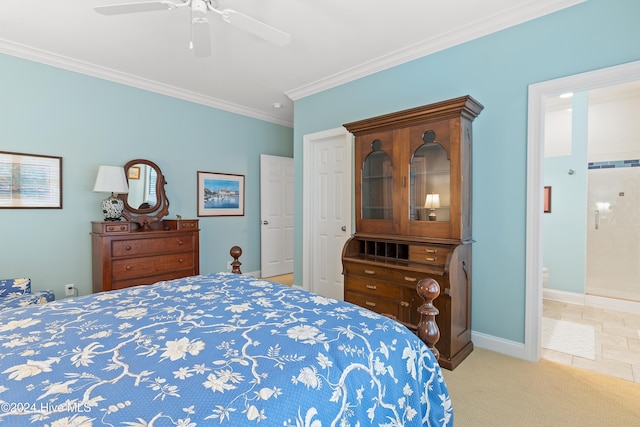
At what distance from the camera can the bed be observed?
77cm

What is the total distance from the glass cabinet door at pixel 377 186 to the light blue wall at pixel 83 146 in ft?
8.42

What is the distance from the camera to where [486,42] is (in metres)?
2.77

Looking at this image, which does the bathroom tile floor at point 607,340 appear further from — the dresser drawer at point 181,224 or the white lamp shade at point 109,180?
the white lamp shade at point 109,180

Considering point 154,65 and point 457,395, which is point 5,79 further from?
point 457,395

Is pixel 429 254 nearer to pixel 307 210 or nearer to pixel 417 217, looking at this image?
pixel 417 217

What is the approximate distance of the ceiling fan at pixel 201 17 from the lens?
1934 mm

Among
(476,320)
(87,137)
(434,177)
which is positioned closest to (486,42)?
(434,177)

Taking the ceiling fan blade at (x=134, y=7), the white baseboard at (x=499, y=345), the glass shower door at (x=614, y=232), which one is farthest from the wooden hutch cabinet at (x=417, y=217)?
the glass shower door at (x=614, y=232)

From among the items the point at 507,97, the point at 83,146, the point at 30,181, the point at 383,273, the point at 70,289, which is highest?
Answer: the point at 507,97

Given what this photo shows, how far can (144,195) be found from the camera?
400cm

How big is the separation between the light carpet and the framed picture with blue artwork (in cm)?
411

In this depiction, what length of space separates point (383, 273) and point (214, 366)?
200 centimetres

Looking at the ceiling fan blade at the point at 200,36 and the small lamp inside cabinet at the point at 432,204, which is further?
the small lamp inside cabinet at the point at 432,204

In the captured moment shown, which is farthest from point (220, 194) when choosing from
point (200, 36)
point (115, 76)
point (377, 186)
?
point (200, 36)
